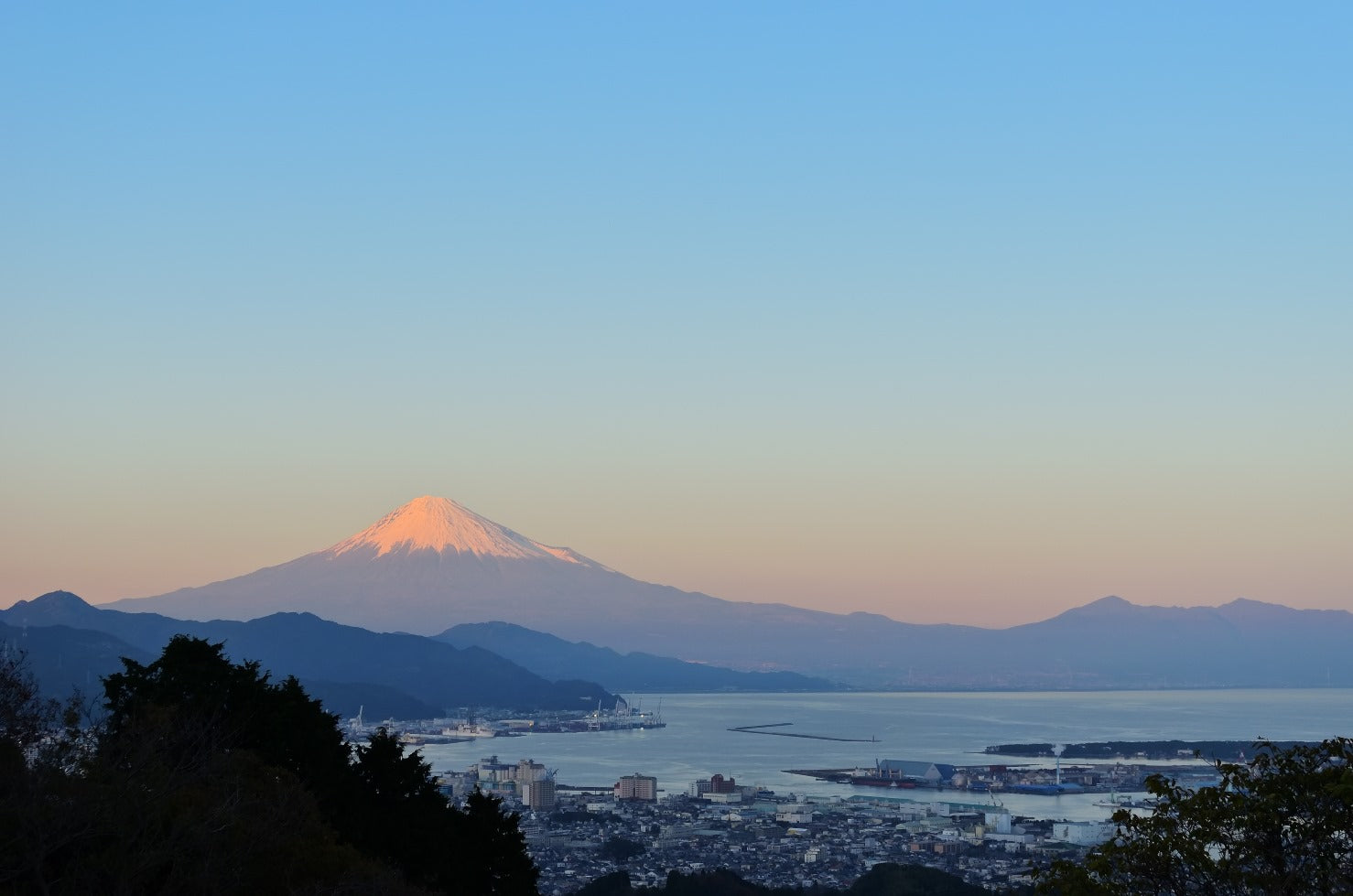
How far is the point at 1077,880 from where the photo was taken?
20.4 ft

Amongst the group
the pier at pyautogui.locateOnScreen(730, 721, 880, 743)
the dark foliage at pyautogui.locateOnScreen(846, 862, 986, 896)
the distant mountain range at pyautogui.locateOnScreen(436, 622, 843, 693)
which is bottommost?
the pier at pyautogui.locateOnScreen(730, 721, 880, 743)

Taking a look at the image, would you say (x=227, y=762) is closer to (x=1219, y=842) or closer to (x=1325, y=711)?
Answer: (x=1219, y=842)

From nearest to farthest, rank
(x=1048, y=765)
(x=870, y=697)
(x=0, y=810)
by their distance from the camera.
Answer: (x=0, y=810)
(x=1048, y=765)
(x=870, y=697)

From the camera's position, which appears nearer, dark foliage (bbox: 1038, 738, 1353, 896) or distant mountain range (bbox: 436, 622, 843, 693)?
dark foliage (bbox: 1038, 738, 1353, 896)

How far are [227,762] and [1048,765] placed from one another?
46967 millimetres

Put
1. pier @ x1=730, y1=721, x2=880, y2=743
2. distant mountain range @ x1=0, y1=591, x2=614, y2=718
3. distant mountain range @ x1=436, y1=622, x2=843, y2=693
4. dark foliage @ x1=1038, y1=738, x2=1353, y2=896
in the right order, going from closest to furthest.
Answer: dark foliage @ x1=1038, y1=738, x2=1353, y2=896
distant mountain range @ x1=0, y1=591, x2=614, y2=718
pier @ x1=730, y1=721, x2=880, y2=743
distant mountain range @ x1=436, y1=622, x2=843, y2=693

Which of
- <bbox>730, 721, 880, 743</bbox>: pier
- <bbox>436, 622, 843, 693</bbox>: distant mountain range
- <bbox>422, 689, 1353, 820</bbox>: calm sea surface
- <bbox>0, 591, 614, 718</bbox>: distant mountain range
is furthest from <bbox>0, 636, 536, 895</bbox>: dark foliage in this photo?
<bbox>436, 622, 843, 693</bbox>: distant mountain range

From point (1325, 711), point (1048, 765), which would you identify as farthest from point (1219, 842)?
point (1325, 711)

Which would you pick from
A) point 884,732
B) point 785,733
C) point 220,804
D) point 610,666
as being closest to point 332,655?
point 785,733

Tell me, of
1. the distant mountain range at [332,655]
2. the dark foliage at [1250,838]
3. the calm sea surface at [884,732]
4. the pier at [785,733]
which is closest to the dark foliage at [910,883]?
the calm sea surface at [884,732]

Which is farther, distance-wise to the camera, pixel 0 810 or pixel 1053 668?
pixel 1053 668

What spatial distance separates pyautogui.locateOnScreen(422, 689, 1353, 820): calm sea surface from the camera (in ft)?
169

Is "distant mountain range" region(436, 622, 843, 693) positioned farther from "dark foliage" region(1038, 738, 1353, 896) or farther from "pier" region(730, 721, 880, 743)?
"dark foliage" region(1038, 738, 1353, 896)

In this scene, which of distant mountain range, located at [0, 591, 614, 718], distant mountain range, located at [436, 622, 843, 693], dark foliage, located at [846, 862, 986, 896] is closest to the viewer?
dark foliage, located at [846, 862, 986, 896]
